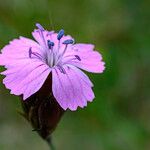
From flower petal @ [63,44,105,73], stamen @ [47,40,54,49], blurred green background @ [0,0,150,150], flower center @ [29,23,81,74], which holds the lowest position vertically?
blurred green background @ [0,0,150,150]

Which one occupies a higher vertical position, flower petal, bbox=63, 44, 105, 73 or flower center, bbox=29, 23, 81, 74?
flower center, bbox=29, 23, 81, 74

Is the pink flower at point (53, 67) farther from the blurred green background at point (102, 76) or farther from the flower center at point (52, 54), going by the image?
the blurred green background at point (102, 76)

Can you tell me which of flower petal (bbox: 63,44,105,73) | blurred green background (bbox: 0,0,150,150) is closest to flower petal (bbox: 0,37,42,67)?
flower petal (bbox: 63,44,105,73)

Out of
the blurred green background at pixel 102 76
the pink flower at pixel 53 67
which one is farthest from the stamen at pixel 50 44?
the blurred green background at pixel 102 76

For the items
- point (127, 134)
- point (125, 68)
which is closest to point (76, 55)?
point (127, 134)

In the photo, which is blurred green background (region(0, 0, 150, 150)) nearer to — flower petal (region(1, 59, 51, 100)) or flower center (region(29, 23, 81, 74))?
flower center (region(29, 23, 81, 74))

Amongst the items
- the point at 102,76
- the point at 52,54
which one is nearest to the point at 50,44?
the point at 52,54

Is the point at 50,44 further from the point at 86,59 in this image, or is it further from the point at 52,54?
the point at 86,59
